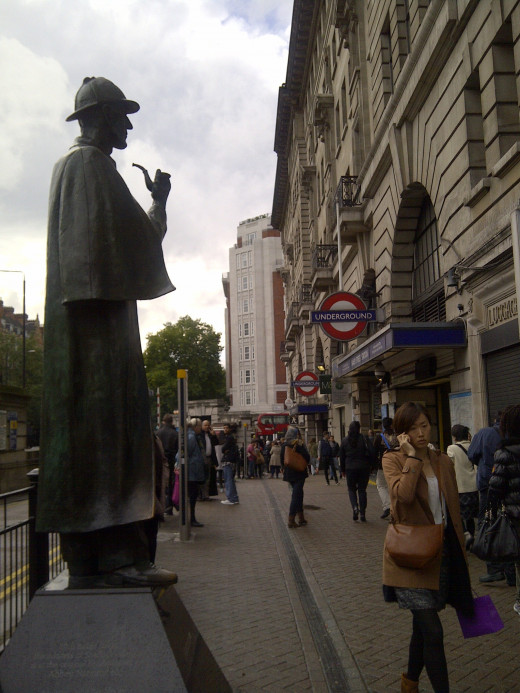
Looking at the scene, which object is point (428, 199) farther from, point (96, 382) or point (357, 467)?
point (96, 382)

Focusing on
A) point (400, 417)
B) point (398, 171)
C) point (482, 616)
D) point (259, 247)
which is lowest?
point (482, 616)

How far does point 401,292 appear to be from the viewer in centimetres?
1772

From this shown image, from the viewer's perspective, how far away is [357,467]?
12.2 metres

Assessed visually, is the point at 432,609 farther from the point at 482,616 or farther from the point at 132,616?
the point at 132,616

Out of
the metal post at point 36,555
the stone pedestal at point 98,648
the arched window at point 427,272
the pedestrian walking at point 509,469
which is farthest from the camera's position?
the arched window at point 427,272

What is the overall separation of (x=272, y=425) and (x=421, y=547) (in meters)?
45.1

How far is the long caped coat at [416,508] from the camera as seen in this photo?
361cm

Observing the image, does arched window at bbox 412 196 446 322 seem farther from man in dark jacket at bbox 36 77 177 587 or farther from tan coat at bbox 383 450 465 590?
man in dark jacket at bbox 36 77 177 587

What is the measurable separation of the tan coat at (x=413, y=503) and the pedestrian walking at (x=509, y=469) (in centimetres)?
131

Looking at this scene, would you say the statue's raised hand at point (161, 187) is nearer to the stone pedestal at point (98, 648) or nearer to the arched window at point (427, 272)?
the stone pedestal at point (98, 648)

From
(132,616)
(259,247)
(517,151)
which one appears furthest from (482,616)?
(259,247)

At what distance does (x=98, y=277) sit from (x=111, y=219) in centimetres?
34

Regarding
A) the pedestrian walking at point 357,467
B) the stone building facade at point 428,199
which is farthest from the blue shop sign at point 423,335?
the pedestrian walking at point 357,467

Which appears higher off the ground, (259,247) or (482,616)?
(259,247)
